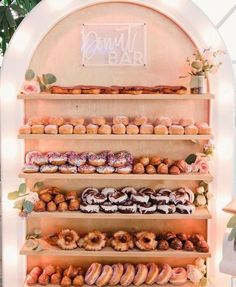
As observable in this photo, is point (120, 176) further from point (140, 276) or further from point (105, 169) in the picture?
point (140, 276)

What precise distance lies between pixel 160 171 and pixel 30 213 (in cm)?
89

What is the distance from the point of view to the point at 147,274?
10.6ft

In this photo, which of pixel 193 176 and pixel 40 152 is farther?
pixel 40 152

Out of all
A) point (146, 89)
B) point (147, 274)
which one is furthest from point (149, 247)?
point (146, 89)

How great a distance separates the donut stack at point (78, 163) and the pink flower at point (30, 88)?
418 mm

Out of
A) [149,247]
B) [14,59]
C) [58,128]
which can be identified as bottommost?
[149,247]

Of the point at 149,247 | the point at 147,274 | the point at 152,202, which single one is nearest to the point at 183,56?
the point at 152,202

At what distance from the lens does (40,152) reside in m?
3.26

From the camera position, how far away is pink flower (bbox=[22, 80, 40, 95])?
10.1ft

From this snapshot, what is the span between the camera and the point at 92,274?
3211 millimetres

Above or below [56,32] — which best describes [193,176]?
Result: below

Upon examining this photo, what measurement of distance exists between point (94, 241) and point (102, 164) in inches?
20.8

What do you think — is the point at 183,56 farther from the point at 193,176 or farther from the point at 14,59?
the point at 14,59

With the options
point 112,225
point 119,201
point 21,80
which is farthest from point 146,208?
point 21,80
